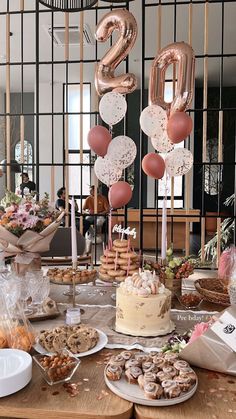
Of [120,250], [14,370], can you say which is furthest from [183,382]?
[120,250]

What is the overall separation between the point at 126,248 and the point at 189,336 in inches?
24.3

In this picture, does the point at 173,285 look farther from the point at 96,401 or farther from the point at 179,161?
the point at 179,161

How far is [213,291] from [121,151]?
143cm

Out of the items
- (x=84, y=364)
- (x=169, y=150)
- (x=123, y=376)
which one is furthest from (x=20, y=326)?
(x=169, y=150)

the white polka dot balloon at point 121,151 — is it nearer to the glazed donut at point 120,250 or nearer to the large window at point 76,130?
the glazed donut at point 120,250

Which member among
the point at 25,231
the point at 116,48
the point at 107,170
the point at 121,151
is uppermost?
Result: the point at 116,48

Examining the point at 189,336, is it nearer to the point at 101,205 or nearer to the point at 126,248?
the point at 126,248

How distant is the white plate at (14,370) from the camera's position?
95 cm

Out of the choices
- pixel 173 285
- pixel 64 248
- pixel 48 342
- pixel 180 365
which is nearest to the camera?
pixel 180 365

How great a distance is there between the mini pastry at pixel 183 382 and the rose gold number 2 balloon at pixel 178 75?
2062mm

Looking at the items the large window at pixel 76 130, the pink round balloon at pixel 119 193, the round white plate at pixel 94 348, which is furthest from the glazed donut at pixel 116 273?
the large window at pixel 76 130

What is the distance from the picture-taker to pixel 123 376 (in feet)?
Answer: 3.32

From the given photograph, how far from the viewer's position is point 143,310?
1325mm

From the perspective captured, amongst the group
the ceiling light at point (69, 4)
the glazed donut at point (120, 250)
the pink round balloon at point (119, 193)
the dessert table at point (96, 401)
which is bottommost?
the dessert table at point (96, 401)
